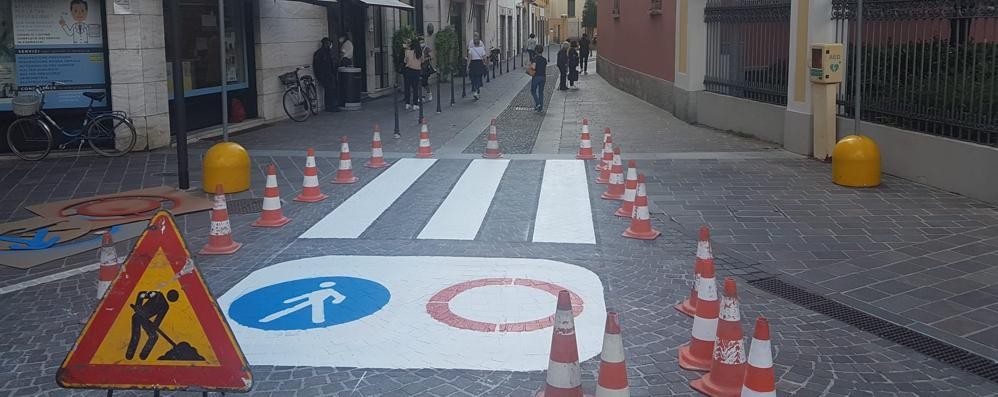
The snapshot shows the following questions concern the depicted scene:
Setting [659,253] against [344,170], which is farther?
[344,170]

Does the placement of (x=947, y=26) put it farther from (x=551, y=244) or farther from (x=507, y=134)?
(x=507, y=134)

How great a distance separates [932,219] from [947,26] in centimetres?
288

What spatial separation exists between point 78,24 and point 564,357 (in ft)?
37.9

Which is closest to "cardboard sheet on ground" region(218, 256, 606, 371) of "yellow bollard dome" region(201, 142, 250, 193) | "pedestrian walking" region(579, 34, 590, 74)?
"yellow bollard dome" region(201, 142, 250, 193)

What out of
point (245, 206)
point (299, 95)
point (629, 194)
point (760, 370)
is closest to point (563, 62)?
point (299, 95)

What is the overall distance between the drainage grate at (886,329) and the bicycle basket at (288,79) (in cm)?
1344

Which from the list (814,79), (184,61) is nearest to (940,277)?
(814,79)

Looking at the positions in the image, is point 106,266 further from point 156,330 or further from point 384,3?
point 384,3

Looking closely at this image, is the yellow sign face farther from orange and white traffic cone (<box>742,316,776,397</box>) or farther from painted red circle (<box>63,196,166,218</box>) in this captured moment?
painted red circle (<box>63,196,166,218</box>)

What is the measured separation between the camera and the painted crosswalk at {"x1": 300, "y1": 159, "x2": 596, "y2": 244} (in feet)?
28.0

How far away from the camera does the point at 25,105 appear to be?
482 inches

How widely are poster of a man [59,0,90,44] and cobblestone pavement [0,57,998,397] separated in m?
1.90

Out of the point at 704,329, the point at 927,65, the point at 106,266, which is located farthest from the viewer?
the point at 927,65

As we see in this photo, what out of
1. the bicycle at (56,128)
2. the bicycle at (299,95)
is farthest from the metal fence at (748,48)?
the bicycle at (56,128)
